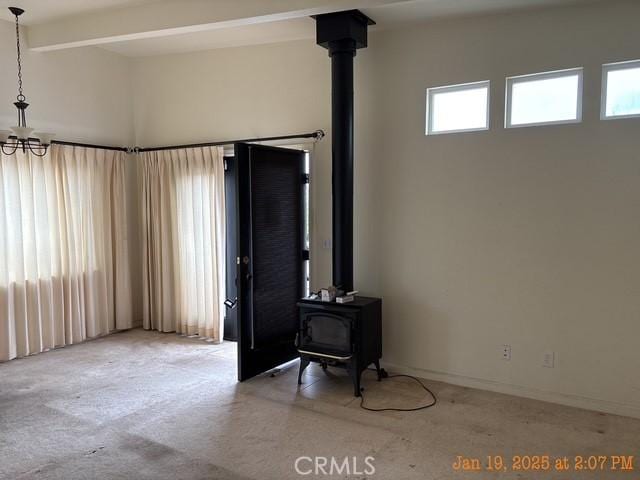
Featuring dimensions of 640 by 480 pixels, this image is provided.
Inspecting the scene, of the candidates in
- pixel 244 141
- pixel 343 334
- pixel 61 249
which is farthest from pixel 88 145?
pixel 343 334

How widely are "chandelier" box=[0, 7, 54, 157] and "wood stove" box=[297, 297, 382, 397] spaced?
2.49m

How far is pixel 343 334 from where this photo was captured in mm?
3881

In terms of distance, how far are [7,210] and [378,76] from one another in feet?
11.4

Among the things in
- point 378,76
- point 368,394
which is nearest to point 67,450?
point 368,394

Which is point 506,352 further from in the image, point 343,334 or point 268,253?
point 268,253

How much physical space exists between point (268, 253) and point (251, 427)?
147 centimetres

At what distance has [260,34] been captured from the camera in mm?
4492

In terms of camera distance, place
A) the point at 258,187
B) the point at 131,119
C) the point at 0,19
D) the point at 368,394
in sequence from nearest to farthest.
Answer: the point at 368,394 < the point at 258,187 < the point at 0,19 < the point at 131,119

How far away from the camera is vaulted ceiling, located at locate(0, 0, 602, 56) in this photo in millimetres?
3494

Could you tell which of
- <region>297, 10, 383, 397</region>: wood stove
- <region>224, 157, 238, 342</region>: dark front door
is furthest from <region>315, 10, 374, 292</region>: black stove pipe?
<region>224, 157, 238, 342</region>: dark front door

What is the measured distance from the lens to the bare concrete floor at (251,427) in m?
2.79

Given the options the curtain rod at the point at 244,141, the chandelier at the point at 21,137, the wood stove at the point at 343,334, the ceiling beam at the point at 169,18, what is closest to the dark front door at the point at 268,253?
the curtain rod at the point at 244,141

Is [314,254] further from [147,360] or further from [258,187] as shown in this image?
[147,360]

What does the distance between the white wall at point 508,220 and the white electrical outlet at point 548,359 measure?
34 mm
